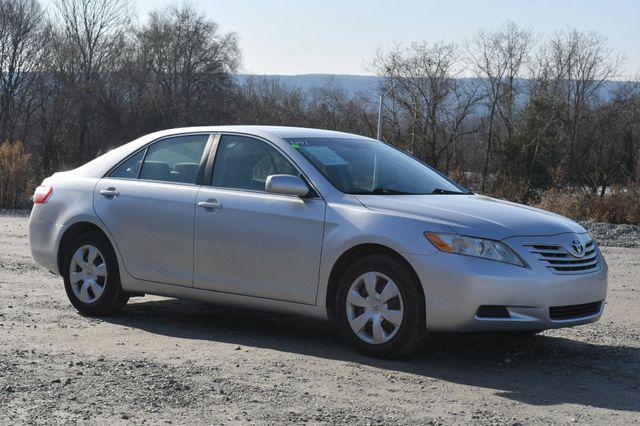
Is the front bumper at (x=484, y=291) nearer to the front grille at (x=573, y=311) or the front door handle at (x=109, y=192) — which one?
the front grille at (x=573, y=311)

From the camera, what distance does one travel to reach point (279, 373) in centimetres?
609

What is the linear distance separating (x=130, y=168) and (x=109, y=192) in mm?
290

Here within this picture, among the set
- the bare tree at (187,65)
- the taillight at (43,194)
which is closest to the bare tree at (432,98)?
the bare tree at (187,65)

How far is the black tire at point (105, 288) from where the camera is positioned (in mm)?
8086

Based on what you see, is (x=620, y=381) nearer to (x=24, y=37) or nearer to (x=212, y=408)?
(x=212, y=408)

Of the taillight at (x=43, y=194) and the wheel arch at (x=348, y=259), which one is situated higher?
the taillight at (x=43, y=194)

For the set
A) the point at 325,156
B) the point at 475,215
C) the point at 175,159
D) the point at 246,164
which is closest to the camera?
the point at 475,215

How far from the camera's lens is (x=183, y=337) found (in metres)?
7.40

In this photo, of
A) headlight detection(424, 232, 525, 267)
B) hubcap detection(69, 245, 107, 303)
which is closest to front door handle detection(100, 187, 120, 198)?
hubcap detection(69, 245, 107, 303)

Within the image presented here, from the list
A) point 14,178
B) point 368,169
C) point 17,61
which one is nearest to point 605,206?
point 14,178

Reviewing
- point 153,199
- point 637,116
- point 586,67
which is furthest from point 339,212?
point 586,67

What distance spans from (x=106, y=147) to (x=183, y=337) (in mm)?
73424

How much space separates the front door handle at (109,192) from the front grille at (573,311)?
376 centimetres

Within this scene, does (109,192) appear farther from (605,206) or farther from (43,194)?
(605,206)
